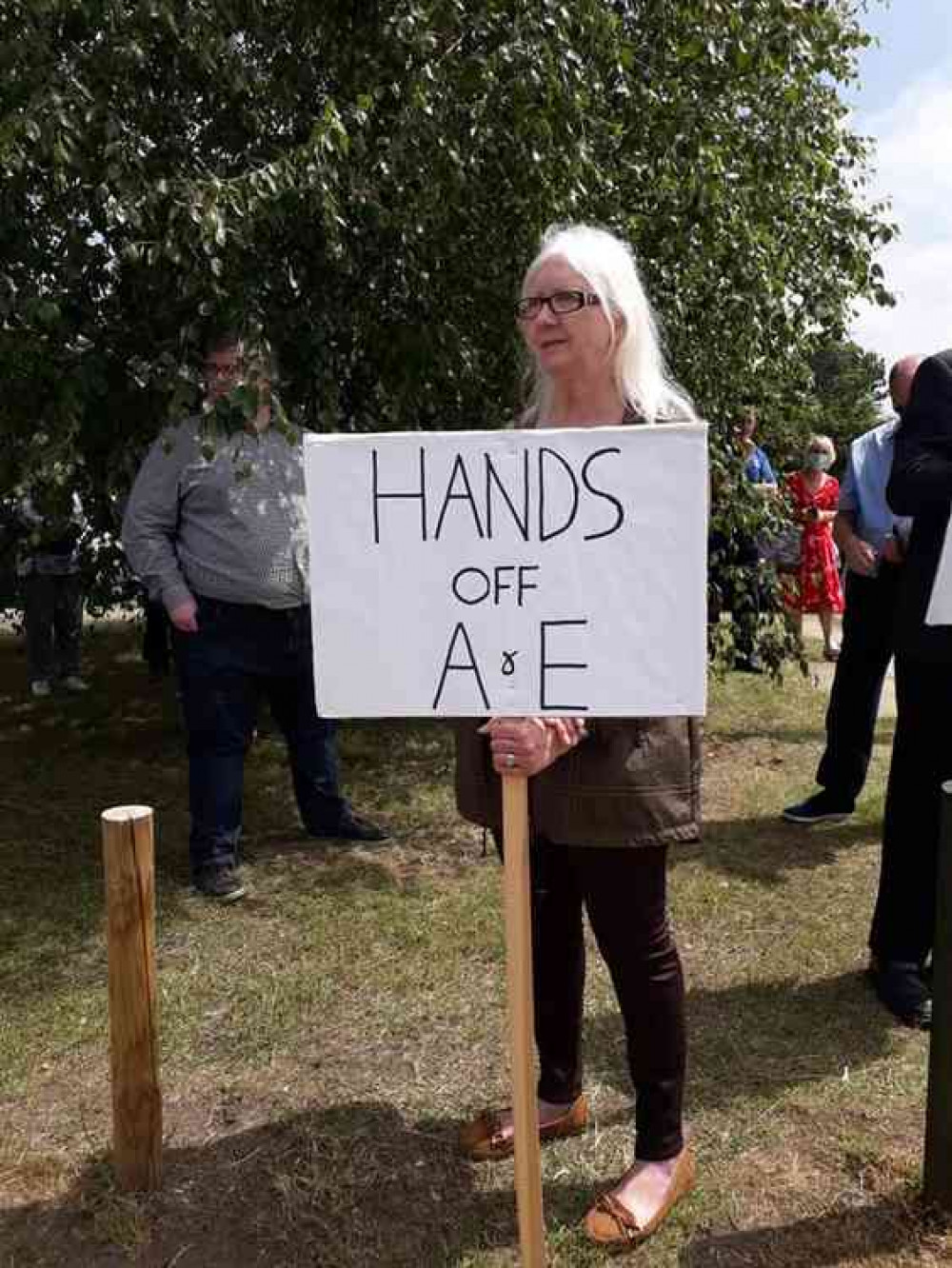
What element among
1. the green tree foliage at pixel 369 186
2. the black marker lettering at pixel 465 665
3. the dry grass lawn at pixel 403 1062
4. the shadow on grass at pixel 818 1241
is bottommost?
the shadow on grass at pixel 818 1241

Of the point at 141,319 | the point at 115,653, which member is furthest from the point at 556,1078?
the point at 115,653

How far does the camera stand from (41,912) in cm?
381

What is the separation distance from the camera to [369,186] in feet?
12.0

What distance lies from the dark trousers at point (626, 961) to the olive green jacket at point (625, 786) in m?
0.06

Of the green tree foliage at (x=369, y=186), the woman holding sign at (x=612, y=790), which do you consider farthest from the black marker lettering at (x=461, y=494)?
the green tree foliage at (x=369, y=186)

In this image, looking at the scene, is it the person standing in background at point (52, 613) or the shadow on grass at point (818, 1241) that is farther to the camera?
the person standing in background at point (52, 613)

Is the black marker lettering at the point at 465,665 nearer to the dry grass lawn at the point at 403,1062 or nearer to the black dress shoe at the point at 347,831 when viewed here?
the dry grass lawn at the point at 403,1062

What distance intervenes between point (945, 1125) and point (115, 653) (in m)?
7.83

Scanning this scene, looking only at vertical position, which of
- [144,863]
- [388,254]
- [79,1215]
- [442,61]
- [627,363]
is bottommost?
[79,1215]

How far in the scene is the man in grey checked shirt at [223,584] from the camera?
12.2 ft

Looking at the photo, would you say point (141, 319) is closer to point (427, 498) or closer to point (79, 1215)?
point (427, 498)

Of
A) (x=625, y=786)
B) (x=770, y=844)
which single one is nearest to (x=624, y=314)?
(x=625, y=786)

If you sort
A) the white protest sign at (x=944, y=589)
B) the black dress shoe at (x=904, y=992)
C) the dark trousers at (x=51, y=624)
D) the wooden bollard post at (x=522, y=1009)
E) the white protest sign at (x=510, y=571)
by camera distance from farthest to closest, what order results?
the dark trousers at (x=51, y=624) → the black dress shoe at (x=904, y=992) → the white protest sign at (x=944, y=589) → the wooden bollard post at (x=522, y=1009) → the white protest sign at (x=510, y=571)

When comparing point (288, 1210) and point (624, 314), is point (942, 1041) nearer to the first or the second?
point (288, 1210)
